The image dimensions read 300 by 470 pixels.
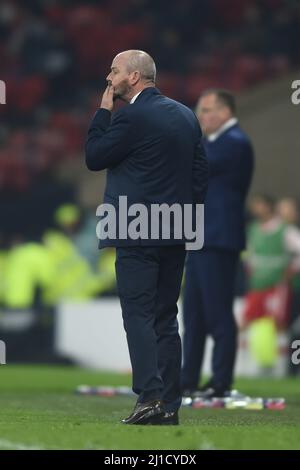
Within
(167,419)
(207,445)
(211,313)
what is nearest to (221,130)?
(211,313)

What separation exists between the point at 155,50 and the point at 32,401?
40.9ft

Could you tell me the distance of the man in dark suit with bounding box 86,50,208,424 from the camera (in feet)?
23.8

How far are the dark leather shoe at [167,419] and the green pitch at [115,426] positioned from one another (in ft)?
0.31

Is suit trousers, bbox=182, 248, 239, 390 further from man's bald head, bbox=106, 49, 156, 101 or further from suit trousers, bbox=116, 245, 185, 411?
man's bald head, bbox=106, 49, 156, 101

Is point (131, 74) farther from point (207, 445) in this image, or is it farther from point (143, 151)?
point (207, 445)

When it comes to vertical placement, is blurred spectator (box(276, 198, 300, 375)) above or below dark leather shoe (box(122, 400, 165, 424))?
above

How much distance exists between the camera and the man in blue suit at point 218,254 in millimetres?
9703

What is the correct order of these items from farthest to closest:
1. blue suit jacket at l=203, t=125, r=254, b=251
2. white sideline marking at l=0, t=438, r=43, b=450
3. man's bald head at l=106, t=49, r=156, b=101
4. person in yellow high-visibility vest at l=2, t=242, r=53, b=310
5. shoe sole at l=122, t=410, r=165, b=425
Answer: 1. person in yellow high-visibility vest at l=2, t=242, r=53, b=310
2. blue suit jacket at l=203, t=125, r=254, b=251
3. man's bald head at l=106, t=49, r=156, b=101
4. shoe sole at l=122, t=410, r=165, b=425
5. white sideline marking at l=0, t=438, r=43, b=450

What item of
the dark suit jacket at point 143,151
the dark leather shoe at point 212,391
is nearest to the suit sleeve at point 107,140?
the dark suit jacket at point 143,151

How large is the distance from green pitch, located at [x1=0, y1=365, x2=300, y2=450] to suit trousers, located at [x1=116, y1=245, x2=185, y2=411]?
243mm

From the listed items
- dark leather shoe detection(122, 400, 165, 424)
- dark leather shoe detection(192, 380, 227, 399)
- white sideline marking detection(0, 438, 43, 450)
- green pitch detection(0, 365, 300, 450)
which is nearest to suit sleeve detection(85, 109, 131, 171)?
dark leather shoe detection(122, 400, 165, 424)

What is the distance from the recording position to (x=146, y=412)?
283 inches

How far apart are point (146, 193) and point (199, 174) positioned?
45cm
